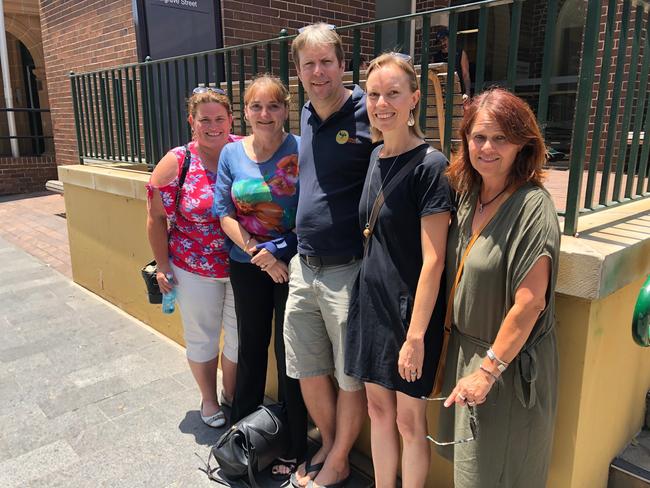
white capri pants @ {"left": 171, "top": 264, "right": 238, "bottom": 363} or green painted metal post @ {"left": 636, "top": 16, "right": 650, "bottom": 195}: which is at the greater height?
green painted metal post @ {"left": 636, "top": 16, "right": 650, "bottom": 195}

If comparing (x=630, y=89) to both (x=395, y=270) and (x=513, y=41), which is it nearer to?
(x=513, y=41)

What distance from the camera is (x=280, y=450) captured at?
2.79 meters

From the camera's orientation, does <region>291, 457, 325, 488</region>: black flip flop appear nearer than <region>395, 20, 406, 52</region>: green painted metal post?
No

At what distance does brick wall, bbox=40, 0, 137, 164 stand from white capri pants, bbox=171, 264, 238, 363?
4508 mm

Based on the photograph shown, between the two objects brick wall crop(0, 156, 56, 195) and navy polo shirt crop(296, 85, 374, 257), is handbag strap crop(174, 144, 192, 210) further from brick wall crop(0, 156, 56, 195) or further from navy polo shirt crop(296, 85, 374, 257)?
brick wall crop(0, 156, 56, 195)

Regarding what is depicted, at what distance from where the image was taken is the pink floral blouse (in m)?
2.93

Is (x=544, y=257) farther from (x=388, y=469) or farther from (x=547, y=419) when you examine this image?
(x=388, y=469)

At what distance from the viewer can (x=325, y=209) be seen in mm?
2213

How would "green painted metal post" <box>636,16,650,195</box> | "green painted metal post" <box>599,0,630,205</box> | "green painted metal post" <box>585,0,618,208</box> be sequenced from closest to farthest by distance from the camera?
→ "green painted metal post" <box>585,0,618,208</box> < "green painted metal post" <box>599,0,630,205</box> < "green painted metal post" <box>636,16,650,195</box>

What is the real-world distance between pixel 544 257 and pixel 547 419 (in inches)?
22.3

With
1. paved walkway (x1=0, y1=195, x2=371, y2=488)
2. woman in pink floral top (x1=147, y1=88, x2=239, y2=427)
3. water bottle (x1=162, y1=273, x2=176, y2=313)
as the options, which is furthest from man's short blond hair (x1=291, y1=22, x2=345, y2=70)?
paved walkway (x1=0, y1=195, x2=371, y2=488)

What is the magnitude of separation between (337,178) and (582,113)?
91cm

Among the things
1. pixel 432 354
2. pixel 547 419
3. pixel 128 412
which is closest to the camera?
pixel 547 419

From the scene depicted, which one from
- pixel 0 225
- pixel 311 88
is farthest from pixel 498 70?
pixel 0 225
